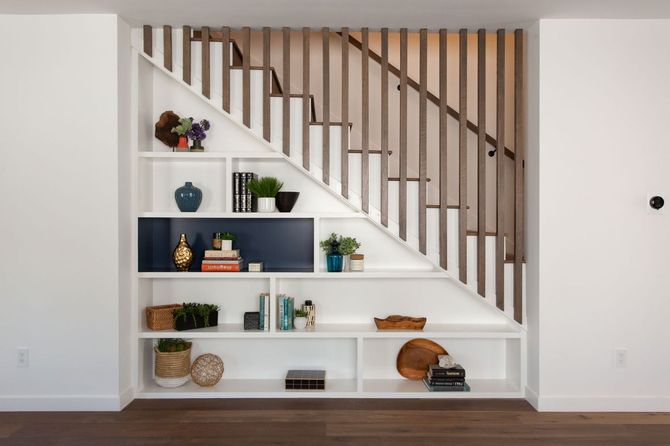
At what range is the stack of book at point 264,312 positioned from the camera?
3592 mm

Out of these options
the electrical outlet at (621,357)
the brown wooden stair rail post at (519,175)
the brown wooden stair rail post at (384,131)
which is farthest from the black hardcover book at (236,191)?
the electrical outlet at (621,357)

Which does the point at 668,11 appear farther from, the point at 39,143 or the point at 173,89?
the point at 39,143

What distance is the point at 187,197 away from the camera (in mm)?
3602

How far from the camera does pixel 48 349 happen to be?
10.9ft

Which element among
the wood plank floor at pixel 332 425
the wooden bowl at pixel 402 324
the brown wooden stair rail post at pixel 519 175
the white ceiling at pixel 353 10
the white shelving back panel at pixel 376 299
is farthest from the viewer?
the white shelving back panel at pixel 376 299

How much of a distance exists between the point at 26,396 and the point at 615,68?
167 inches

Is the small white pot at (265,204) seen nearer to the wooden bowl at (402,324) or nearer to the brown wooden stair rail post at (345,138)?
the brown wooden stair rail post at (345,138)

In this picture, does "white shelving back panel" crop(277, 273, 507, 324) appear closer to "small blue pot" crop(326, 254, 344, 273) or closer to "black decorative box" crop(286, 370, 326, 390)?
"small blue pot" crop(326, 254, 344, 273)

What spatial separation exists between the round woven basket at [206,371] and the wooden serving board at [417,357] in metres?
1.28

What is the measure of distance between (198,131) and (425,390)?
234cm

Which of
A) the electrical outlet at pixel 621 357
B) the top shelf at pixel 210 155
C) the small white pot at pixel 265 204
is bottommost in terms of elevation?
the electrical outlet at pixel 621 357

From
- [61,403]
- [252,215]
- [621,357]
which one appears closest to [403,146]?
[252,215]

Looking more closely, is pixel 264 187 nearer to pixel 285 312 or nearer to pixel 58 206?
pixel 285 312

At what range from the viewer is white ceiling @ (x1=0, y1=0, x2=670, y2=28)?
10.2ft
